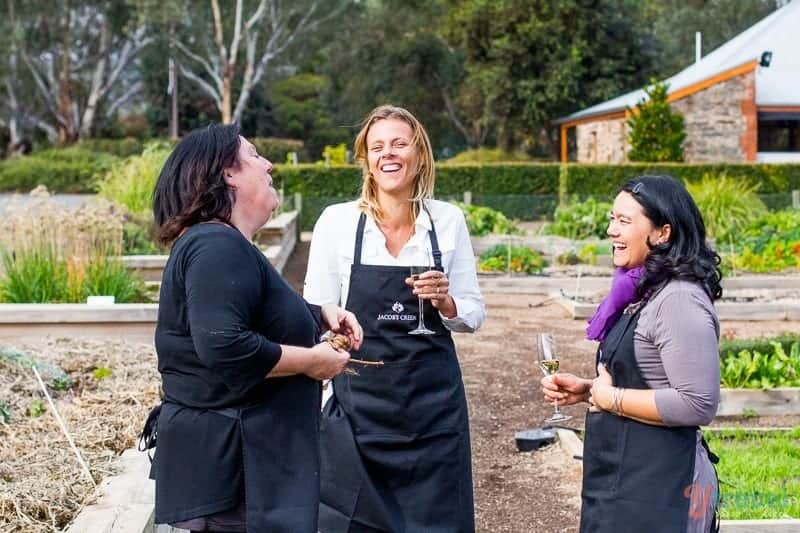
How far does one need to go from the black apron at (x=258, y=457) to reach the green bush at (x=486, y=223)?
46.5 feet

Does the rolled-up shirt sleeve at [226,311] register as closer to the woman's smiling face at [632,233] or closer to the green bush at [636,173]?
the woman's smiling face at [632,233]

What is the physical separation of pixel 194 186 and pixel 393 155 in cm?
111

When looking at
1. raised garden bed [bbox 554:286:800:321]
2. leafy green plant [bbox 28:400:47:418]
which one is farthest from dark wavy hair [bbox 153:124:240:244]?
raised garden bed [bbox 554:286:800:321]

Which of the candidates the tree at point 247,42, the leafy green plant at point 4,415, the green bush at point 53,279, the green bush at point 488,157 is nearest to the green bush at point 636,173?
the green bush at point 488,157

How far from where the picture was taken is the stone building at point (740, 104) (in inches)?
1137

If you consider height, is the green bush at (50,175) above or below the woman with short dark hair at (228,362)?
above

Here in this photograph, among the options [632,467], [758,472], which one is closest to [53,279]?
[758,472]

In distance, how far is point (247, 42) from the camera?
46.3m

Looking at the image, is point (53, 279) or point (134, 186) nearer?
point (53, 279)

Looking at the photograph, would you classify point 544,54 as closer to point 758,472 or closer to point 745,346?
point 745,346

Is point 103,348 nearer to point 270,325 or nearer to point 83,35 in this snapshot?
point 270,325

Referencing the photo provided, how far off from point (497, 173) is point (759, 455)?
68.8 feet

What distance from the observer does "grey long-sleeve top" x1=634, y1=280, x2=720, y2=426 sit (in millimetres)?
2766

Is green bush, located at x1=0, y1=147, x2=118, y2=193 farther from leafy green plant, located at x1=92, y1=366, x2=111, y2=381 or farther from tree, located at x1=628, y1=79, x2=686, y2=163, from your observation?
leafy green plant, located at x1=92, y1=366, x2=111, y2=381
